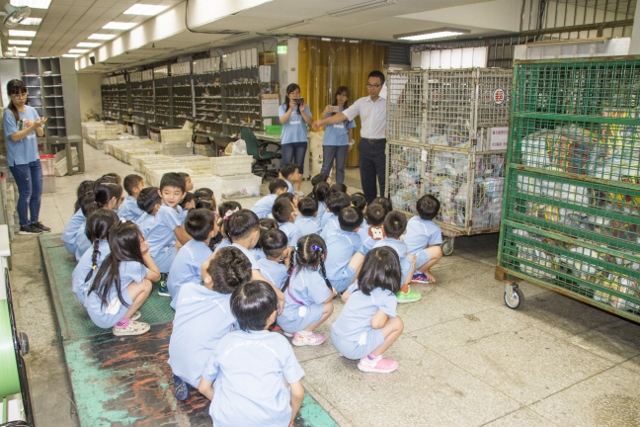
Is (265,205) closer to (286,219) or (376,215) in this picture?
(286,219)

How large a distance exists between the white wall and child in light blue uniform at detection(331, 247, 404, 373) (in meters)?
23.8

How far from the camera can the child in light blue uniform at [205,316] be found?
2.28m

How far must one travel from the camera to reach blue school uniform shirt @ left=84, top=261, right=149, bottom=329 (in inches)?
116

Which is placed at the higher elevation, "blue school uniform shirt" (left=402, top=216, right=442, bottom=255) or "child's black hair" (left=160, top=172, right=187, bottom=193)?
"child's black hair" (left=160, top=172, right=187, bottom=193)

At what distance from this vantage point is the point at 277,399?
1931 mm

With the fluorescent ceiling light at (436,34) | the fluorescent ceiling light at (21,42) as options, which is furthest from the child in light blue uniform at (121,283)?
the fluorescent ceiling light at (21,42)

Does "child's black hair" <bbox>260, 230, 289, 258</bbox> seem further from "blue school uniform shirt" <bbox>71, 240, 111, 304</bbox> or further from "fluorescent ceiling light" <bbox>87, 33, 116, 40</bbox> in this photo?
"fluorescent ceiling light" <bbox>87, 33, 116, 40</bbox>

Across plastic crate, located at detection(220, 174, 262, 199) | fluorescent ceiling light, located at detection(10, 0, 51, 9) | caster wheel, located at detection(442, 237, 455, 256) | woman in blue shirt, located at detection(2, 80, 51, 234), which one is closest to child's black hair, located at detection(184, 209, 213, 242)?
caster wheel, located at detection(442, 237, 455, 256)

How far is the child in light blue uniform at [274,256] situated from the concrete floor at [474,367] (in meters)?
0.46

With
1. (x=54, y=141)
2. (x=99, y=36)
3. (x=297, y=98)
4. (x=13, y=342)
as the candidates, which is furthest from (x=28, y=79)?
(x=13, y=342)

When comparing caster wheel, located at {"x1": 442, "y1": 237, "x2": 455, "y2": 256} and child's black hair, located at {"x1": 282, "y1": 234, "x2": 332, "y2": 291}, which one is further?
caster wheel, located at {"x1": 442, "y1": 237, "x2": 455, "y2": 256}

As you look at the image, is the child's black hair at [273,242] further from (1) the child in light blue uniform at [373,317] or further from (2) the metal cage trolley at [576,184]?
(2) the metal cage trolley at [576,184]

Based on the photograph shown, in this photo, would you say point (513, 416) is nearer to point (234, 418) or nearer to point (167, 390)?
point (234, 418)

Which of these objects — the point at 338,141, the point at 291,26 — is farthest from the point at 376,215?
the point at 291,26
